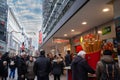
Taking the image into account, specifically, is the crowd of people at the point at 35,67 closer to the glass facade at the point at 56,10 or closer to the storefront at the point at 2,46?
the glass facade at the point at 56,10

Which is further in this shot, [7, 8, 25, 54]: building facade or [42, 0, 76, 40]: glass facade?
[7, 8, 25, 54]: building facade

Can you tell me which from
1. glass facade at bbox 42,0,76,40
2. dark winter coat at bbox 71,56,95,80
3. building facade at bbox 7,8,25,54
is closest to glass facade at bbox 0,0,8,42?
building facade at bbox 7,8,25,54

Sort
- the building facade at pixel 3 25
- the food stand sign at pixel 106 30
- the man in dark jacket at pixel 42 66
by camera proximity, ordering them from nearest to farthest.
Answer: the man in dark jacket at pixel 42 66 → the food stand sign at pixel 106 30 → the building facade at pixel 3 25

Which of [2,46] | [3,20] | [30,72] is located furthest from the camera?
[3,20]

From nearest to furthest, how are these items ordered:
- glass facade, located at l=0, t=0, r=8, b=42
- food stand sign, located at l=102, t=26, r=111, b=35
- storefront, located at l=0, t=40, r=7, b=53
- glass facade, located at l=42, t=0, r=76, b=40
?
food stand sign, located at l=102, t=26, r=111, b=35, glass facade, located at l=42, t=0, r=76, b=40, storefront, located at l=0, t=40, r=7, b=53, glass facade, located at l=0, t=0, r=8, b=42

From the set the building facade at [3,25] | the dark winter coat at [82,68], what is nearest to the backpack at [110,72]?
the dark winter coat at [82,68]

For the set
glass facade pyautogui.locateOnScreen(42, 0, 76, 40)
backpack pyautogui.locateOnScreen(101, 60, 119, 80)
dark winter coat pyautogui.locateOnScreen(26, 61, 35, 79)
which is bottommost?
dark winter coat pyautogui.locateOnScreen(26, 61, 35, 79)

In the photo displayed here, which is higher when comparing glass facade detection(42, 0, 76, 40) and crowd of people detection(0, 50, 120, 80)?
glass facade detection(42, 0, 76, 40)

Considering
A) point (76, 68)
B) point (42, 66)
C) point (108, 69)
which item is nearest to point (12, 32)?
point (42, 66)

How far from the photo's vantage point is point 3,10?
63.8 meters

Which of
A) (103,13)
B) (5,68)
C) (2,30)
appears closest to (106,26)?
(103,13)

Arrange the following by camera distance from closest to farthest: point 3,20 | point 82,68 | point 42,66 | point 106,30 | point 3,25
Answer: point 82,68 → point 42,66 → point 106,30 → point 3,20 → point 3,25

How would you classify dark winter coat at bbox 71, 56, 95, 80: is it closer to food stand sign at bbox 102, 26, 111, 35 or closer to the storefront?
food stand sign at bbox 102, 26, 111, 35

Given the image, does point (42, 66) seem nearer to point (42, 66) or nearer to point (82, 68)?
point (42, 66)
